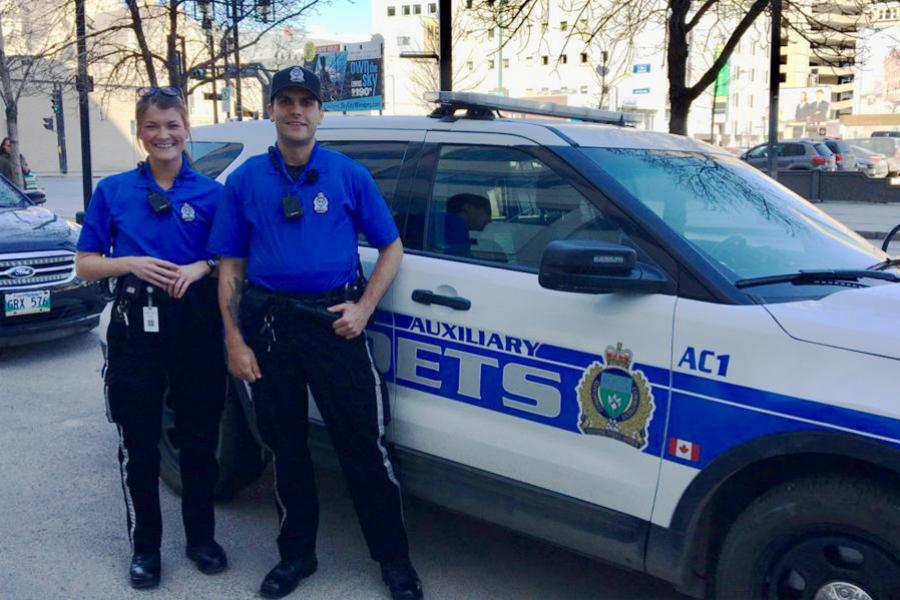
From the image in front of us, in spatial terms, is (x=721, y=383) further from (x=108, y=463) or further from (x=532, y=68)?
(x=532, y=68)

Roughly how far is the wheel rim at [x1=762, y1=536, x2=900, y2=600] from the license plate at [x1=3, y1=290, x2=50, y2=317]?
19.8 ft

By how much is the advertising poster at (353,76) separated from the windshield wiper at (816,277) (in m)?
21.6

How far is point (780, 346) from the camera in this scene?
2586mm

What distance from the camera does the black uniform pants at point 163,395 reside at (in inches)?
134

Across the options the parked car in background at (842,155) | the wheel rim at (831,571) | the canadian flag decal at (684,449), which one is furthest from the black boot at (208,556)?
the parked car in background at (842,155)

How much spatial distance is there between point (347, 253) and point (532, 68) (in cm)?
7605

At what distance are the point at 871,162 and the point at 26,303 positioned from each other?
30.8m

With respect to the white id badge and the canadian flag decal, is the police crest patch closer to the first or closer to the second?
the white id badge

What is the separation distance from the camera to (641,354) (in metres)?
2.83

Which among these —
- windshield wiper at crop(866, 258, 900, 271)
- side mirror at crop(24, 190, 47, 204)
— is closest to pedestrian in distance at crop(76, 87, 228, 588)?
windshield wiper at crop(866, 258, 900, 271)

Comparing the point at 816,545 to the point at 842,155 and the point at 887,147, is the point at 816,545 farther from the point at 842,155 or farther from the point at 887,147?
the point at 887,147

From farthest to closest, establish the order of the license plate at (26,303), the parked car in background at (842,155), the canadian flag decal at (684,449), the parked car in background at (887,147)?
the parked car in background at (887,147) < the parked car in background at (842,155) < the license plate at (26,303) < the canadian flag decal at (684,449)

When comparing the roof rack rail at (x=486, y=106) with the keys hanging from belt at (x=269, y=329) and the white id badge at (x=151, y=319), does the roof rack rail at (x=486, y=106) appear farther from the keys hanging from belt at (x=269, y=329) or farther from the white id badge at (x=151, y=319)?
the white id badge at (x=151, y=319)

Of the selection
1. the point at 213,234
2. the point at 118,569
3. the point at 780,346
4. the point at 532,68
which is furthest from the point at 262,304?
the point at 532,68
